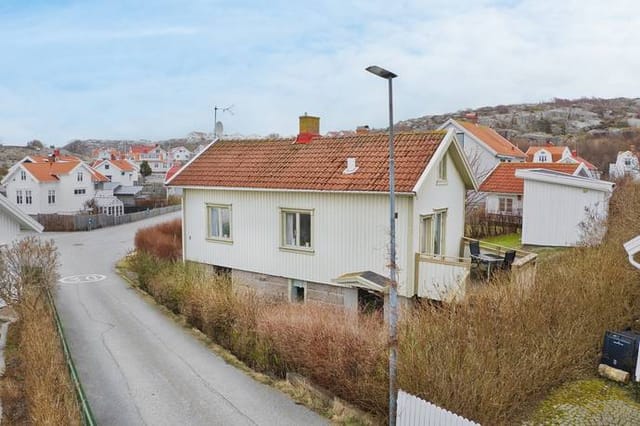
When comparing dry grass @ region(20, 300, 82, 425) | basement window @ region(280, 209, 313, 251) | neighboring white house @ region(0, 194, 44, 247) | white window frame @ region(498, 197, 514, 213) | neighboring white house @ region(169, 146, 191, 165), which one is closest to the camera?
dry grass @ region(20, 300, 82, 425)

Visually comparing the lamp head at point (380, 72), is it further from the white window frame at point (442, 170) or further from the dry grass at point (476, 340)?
the white window frame at point (442, 170)

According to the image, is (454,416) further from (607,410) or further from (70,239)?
(70,239)

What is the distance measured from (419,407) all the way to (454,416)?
775 mm

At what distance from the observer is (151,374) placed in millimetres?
13086

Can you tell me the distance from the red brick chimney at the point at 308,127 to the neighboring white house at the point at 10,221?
10360mm

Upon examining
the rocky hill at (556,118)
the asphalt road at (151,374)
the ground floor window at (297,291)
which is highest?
the rocky hill at (556,118)

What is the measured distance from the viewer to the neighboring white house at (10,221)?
17.3 m

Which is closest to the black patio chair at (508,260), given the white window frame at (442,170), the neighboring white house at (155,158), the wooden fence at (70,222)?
the white window frame at (442,170)

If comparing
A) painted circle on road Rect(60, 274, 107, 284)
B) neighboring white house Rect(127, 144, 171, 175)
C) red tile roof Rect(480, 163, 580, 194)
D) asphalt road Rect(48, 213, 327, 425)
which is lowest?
asphalt road Rect(48, 213, 327, 425)

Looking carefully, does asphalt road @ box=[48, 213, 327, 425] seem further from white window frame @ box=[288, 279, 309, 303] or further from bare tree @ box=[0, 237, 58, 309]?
white window frame @ box=[288, 279, 309, 303]

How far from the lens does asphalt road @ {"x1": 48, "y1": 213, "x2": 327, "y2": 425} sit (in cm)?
1094

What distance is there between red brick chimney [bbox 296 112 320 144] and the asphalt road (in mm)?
8749

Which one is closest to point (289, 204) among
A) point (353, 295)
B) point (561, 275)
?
point (353, 295)

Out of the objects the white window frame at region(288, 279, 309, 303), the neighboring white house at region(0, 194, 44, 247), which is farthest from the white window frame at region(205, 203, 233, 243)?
the neighboring white house at region(0, 194, 44, 247)
